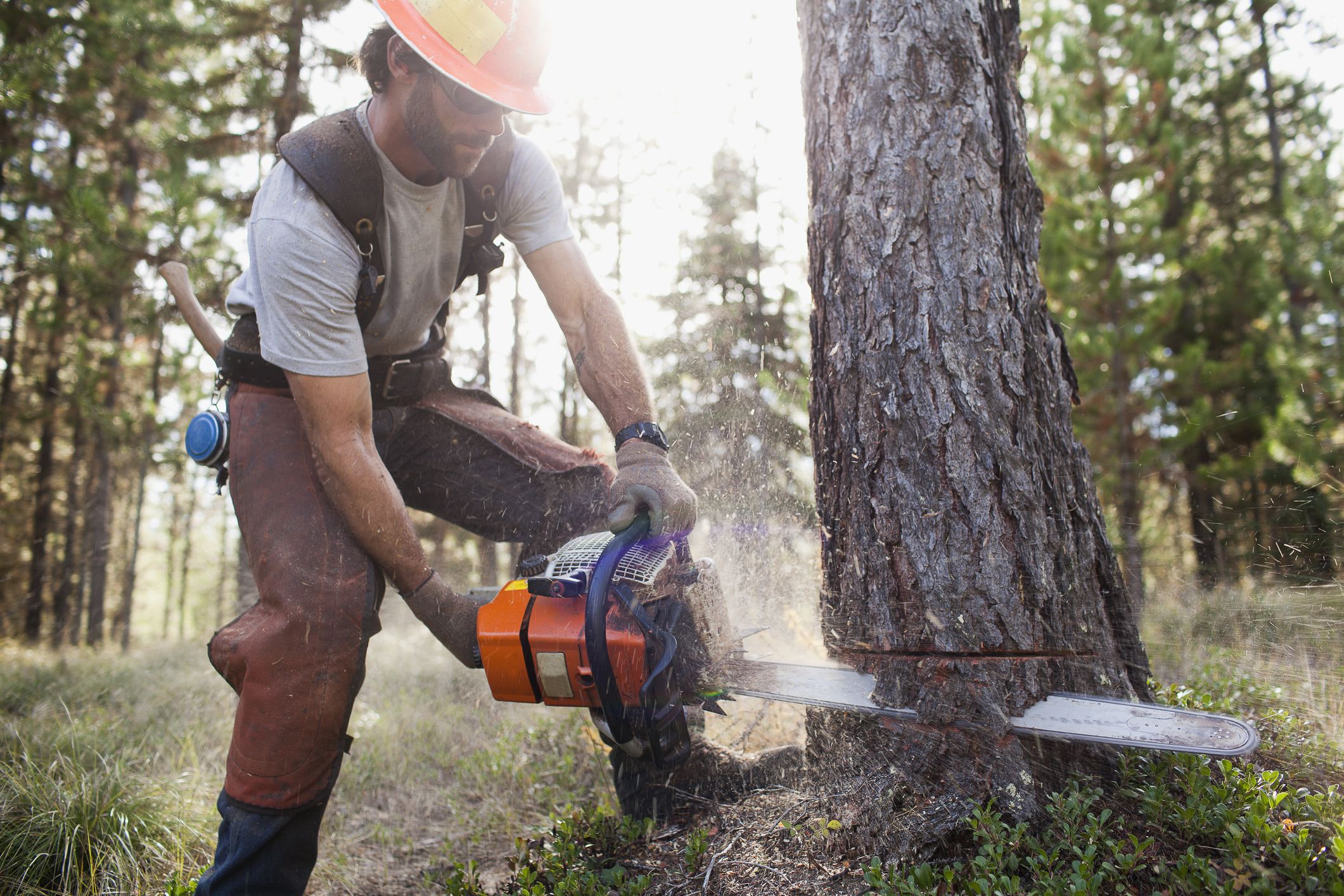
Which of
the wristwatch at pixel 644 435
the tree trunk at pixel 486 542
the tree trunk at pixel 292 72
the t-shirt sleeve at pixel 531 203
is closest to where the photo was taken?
the wristwatch at pixel 644 435

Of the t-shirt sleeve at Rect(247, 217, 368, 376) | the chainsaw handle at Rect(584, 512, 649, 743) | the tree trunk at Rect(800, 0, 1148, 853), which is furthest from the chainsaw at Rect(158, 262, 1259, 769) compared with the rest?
the t-shirt sleeve at Rect(247, 217, 368, 376)

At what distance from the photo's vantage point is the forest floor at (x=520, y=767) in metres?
2.01

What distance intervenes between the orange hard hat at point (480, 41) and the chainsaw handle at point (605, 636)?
1.31 m

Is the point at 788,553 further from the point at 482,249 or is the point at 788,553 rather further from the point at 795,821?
the point at 482,249

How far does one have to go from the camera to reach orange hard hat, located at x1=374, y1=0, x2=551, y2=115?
2.06 meters

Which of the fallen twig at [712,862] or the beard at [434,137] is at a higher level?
the beard at [434,137]

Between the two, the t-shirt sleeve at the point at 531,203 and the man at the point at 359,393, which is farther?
the t-shirt sleeve at the point at 531,203

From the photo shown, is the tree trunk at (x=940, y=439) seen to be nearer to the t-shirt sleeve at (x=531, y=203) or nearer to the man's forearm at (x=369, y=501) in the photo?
the t-shirt sleeve at (x=531, y=203)

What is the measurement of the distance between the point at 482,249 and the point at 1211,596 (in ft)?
10.7

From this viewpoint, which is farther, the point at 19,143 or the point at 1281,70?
the point at 1281,70

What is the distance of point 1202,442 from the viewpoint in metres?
10.7

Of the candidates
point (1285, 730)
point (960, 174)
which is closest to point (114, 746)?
point (960, 174)

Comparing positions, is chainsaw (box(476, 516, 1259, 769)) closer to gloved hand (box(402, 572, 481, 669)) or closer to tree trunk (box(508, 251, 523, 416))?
gloved hand (box(402, 572, 481, 669))

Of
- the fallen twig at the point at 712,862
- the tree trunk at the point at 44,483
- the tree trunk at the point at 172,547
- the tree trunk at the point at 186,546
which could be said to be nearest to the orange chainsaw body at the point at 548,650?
the fallen twig at the point at 712,862
